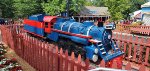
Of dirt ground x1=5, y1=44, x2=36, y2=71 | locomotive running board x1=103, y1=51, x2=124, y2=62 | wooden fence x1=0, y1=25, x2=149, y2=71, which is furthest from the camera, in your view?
locomotive running board x1=103, y1=51, x2=124, y2=62

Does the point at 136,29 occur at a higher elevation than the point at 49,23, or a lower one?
lower

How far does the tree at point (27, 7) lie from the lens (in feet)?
114

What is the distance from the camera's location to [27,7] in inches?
1355

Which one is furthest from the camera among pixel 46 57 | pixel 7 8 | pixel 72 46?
pixel 7 8

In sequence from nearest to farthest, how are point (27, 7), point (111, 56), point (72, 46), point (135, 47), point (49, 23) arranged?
point (111, 56), point (135, 47), point (72, 46), point (49, 23), point (27, 7)

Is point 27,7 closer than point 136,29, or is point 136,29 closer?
point 136,29

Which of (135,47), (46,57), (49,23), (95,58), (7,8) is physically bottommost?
(95,58)

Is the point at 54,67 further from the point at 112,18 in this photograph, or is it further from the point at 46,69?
the point at 112,18

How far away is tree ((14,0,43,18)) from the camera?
34.7 m

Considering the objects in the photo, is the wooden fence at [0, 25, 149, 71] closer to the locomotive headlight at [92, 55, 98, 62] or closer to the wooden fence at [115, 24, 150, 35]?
the locomotive headlight at [92, 55, 98, 62]

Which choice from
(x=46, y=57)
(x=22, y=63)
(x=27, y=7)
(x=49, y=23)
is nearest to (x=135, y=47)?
(x=46, y=57)

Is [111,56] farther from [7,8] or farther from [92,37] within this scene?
[7,8]

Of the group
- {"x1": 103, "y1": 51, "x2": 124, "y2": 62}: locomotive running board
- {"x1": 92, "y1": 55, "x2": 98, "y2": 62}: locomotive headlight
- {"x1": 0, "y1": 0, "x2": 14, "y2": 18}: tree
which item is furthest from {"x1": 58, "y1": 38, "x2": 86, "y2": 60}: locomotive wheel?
{"x1": 0, "y1": 0, "x2": 14, "y2": 18}: tree

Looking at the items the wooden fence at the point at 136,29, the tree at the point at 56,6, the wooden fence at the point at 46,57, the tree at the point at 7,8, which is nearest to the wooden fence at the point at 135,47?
the wooden fence at the point at 46,57
